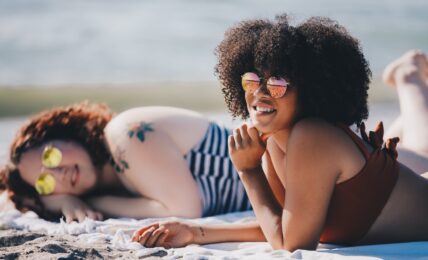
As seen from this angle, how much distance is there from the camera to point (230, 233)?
263 centimetres

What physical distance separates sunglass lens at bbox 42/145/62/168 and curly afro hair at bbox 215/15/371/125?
145cm

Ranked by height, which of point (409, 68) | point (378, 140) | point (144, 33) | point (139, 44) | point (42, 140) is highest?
point (144, 33)

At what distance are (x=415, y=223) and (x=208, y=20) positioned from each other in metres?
10.6

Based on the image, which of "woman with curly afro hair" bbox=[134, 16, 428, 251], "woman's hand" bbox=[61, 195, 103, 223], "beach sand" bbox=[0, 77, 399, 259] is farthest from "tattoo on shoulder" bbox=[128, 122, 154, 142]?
"beach sand" bbox=[0, 77, 399, 259]

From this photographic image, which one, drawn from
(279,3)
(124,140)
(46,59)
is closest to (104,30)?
(46,59)

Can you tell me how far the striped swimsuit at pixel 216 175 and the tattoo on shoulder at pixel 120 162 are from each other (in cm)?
35

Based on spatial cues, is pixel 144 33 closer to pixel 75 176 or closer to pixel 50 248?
pixel 75 176

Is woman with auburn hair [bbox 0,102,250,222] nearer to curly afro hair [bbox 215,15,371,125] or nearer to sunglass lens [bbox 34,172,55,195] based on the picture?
sunglass lens [bbox 34,172,55,195]

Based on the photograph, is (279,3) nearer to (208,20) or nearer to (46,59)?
(208,20)

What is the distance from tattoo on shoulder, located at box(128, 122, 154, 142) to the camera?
338 centimetres

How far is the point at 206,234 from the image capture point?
8.52 feet

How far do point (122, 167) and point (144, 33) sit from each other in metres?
9.27

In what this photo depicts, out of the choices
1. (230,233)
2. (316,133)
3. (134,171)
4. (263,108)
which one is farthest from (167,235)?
(134,171)

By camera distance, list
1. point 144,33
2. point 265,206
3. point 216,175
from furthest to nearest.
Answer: point 144,33 < point 216,175 < point 265,206
